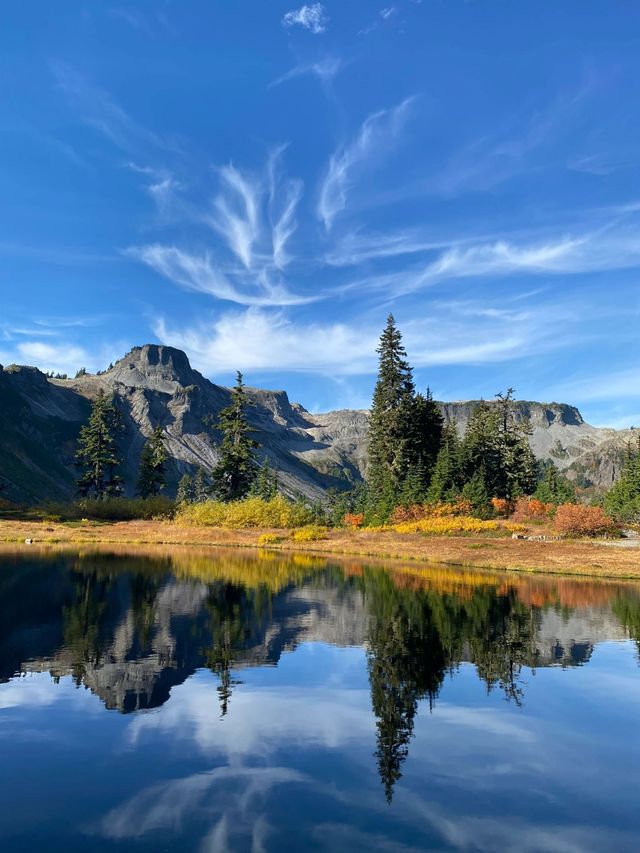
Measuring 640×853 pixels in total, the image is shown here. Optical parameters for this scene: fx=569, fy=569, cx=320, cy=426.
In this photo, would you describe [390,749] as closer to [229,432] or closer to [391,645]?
[391,645]

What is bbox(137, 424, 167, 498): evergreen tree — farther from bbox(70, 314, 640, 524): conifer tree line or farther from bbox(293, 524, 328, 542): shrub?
bbox(293, 524, 328, 542): shrub

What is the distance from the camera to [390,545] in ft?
176

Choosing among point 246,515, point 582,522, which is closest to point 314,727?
point 582,522

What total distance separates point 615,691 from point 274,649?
370 inches

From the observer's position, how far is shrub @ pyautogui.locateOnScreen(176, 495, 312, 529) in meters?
63.9

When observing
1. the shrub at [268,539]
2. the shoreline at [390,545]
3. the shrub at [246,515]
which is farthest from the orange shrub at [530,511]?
the shrub at [268,539]

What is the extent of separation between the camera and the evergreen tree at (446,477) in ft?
213

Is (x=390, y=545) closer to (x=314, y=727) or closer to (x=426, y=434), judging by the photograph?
(x=426, y=434)

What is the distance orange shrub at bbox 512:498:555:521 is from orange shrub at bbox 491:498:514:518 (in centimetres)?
71

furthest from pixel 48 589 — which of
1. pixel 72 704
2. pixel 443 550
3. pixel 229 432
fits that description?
pixel 229 432

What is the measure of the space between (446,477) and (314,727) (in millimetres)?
57664

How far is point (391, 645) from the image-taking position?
58.0 feet

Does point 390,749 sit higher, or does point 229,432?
point 229,432

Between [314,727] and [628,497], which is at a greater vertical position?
[628,497]
